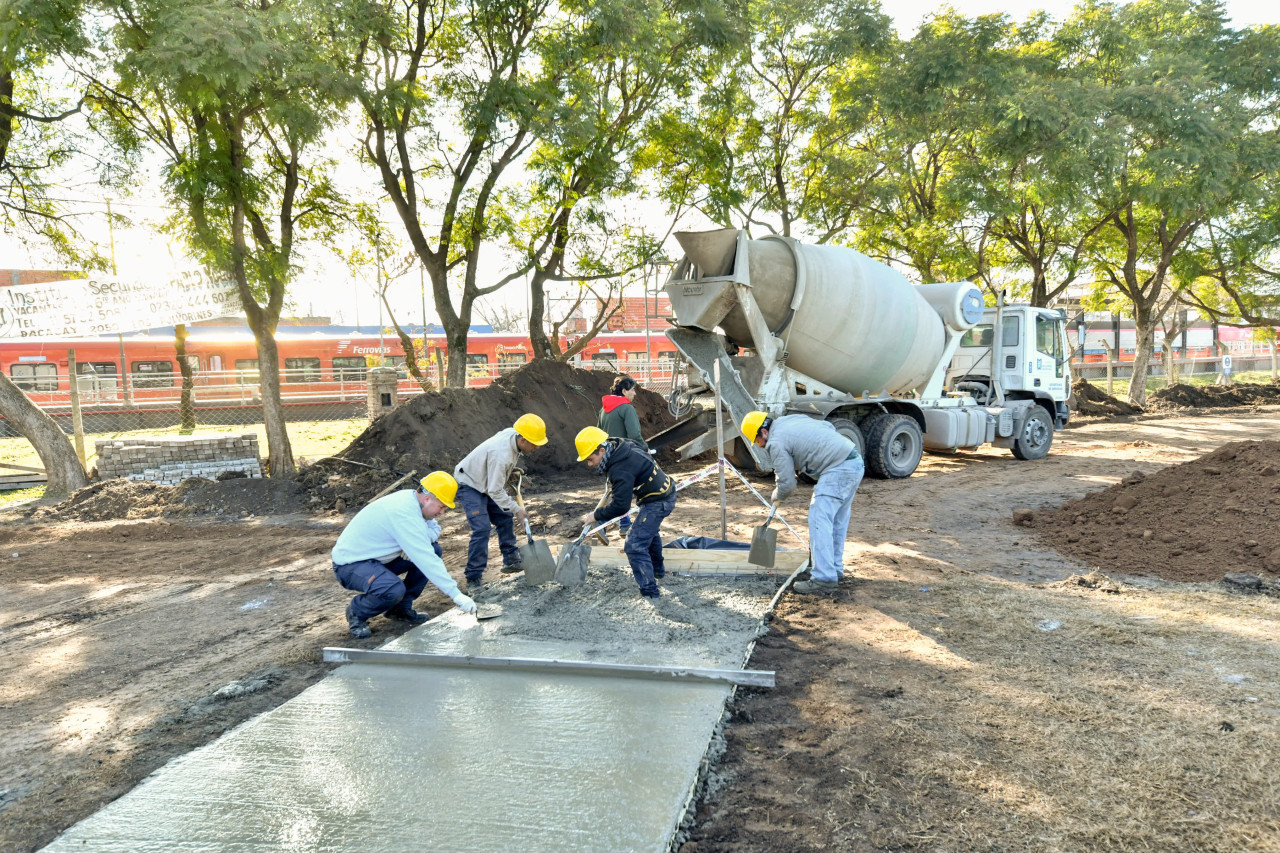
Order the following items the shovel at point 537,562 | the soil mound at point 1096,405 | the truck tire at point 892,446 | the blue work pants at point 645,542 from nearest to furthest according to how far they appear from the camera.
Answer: the blue work pants at point 645,542 < the shovel at point 537,562 < the truck tire at point 892,446 < the soil mound at point 1096,405

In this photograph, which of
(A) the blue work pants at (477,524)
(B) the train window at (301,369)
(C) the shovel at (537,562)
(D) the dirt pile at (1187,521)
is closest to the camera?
(C) the shovel at (537,562)

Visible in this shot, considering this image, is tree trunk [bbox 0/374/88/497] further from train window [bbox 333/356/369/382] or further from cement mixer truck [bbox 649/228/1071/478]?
train window [bbox 333/356/369/382]

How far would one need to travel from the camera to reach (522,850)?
2.83 metres

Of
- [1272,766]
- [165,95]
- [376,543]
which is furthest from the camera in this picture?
[165,95]

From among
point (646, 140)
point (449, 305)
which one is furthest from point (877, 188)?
point (449, 305)

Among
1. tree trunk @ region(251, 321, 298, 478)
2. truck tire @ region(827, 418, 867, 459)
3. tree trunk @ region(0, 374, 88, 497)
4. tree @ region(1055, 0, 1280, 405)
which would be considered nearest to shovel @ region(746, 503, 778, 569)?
truck tire @ region(827, 418, 867, 459)

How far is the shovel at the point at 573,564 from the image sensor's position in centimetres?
636

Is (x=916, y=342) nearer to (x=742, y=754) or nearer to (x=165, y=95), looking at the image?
(x=742, y=754)

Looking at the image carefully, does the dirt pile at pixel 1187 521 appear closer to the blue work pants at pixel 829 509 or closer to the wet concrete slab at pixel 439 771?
the blue work pants at pixel 829 509

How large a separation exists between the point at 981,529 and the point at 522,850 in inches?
290

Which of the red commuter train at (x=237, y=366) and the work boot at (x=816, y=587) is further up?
the red commuter train at (x=237, y=366)

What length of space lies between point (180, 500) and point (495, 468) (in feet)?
21.8

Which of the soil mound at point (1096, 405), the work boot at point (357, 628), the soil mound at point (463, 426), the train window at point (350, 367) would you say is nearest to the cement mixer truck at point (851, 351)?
the soil mound at point (463, 426)

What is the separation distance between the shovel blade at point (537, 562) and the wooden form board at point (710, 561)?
0.75 metres
